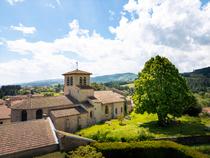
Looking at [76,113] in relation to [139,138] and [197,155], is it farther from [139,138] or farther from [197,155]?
[197,155]

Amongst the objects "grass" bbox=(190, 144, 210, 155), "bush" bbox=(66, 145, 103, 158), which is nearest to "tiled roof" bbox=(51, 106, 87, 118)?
"bush" bbox=(66, 145, 103, 158)

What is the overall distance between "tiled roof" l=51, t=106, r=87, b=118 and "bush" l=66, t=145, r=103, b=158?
74.0 feet

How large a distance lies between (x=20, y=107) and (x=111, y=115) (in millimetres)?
23595

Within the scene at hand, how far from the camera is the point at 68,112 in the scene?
52250 millimetres

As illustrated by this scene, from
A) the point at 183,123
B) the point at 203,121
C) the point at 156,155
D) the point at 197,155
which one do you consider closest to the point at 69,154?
the point at 156,155

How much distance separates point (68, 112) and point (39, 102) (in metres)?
6.23

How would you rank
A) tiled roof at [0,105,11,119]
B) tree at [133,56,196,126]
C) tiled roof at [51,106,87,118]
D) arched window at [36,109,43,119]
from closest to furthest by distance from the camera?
tree at [133,56,196,126] < tiled roof at [51,106,87,118] < arched window at [36,109,43,119] < tiled roof at [0,105,11,119]

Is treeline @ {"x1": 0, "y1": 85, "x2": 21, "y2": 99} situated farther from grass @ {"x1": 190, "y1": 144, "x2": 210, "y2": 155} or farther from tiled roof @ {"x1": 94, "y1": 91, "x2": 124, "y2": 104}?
grass @ {"x1": 190, "y1": 144, "x2": 210, "y2": 155}

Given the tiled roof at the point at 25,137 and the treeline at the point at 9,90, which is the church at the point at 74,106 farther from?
the treeline at the point at 9,90

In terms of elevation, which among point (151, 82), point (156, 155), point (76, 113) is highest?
point (151, 82)

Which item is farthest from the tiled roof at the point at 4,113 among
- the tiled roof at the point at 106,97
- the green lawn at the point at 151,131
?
the green lawn at the point at 151,131

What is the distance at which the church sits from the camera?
50.5 meters

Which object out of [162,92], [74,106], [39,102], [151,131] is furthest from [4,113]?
[162,92]

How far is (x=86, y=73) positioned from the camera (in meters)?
61.3
